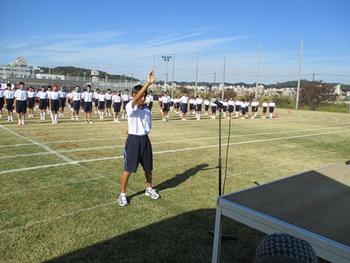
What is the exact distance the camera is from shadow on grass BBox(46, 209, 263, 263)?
4191mm

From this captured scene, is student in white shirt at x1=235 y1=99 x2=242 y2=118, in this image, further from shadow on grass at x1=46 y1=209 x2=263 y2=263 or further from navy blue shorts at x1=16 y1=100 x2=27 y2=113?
shadow on grass at x1=46 y1=209 x2=263 y2=263

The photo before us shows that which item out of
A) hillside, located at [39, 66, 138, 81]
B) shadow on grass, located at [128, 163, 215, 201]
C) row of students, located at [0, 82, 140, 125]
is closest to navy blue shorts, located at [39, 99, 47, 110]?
row of students, located at [0, 82, 140, 125]

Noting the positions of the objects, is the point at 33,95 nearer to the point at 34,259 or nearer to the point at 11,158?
the point at 11,158

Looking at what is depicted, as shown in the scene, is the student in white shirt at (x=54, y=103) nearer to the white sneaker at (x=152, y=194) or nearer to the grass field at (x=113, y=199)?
the grass field at (x=113, y=199)

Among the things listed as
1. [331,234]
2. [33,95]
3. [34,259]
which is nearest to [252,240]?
[331,234]

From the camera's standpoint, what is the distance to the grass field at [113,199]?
172 inches

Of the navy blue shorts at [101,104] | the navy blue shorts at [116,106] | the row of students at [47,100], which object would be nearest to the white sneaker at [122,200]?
the row of students at [47,100]

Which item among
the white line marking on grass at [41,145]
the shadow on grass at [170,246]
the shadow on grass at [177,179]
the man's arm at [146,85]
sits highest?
the man's arm at [146,85]

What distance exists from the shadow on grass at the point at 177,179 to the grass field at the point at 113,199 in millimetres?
21

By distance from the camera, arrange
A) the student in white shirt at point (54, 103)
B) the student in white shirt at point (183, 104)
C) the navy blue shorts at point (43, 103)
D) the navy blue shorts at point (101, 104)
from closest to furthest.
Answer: the student in white shirt at point (54, 103) < the navy blue shorts at point (43, 103) < the navy blue shorts at point (101, 104) < the student in white shirt at point (183, 104)

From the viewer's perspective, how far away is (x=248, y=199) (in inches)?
130

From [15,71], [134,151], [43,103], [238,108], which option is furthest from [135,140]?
[15,71]

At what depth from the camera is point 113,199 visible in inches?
243

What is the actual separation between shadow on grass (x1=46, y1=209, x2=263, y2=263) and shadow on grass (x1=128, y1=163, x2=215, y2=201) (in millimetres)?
1449
